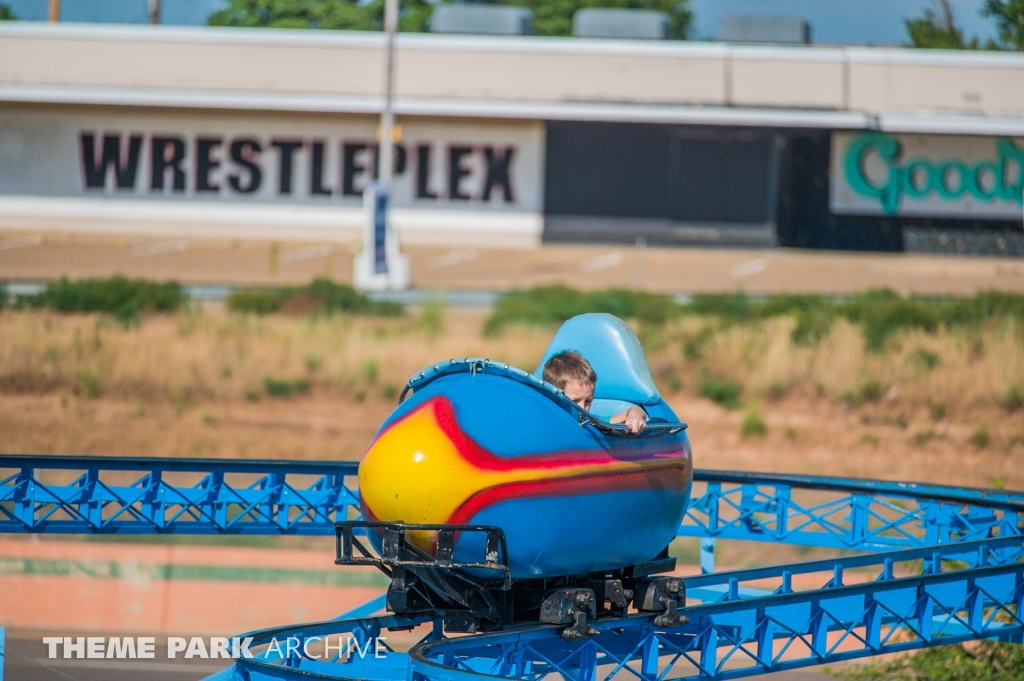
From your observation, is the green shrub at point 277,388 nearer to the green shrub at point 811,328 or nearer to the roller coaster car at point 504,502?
the green shrub at point 811,328

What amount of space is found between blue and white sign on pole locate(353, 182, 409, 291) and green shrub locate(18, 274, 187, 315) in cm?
510

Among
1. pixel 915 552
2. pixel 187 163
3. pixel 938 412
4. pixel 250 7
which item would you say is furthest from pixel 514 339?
pixel 250 7

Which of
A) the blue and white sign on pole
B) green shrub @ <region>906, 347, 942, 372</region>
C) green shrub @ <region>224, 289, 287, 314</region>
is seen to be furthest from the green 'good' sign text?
green shrub @ <region>224, 289, 287, 314</region>

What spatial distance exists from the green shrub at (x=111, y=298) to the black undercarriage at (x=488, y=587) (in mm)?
19339

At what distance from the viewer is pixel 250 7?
52219 millimetres

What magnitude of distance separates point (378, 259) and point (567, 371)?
23.2m

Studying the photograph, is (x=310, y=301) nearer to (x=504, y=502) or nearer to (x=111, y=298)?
(x=111, y=298)

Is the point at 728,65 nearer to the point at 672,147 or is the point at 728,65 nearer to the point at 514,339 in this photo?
the point at 672,147

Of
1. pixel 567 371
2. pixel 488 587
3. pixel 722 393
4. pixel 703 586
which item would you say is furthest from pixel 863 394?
pixel 488 587

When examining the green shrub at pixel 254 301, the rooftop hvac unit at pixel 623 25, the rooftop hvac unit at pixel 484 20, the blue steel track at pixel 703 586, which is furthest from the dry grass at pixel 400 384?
the rooftop hvac unit at pixel 484 20

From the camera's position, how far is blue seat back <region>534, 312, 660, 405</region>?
7.74 metres

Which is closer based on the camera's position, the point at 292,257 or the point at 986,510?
the point at 986,510

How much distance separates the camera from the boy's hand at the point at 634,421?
680 centimetres

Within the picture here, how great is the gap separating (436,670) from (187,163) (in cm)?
3326
